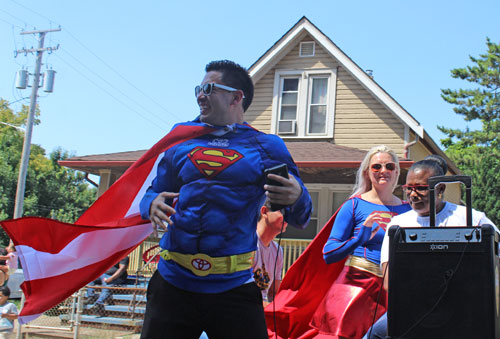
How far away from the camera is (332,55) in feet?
53.6

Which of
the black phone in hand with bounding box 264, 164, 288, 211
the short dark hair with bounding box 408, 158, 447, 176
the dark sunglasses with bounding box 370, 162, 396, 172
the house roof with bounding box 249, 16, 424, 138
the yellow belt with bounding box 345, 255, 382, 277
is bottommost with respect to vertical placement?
the yellow belt with bounding box 345, 255, 382, 277

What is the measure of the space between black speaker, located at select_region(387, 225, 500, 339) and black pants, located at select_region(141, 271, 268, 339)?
89cm

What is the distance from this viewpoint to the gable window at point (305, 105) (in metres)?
16.5

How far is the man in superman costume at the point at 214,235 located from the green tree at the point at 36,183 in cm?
3707

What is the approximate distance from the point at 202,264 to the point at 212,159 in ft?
1.63

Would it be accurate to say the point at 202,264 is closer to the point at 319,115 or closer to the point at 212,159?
the point at 212,159

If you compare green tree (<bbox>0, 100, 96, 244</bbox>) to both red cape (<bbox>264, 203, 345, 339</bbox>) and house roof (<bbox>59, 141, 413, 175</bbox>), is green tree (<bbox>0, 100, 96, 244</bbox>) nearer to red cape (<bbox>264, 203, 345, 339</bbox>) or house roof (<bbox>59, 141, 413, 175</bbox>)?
house roof (<bbox>59, 141, 413, 175</bbox>)

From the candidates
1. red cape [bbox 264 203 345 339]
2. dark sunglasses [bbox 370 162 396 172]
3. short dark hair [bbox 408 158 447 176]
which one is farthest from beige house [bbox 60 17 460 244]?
short dark hair [bbox 408 158 447 176]

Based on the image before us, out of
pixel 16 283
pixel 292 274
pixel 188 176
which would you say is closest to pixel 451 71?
pixel 16 283

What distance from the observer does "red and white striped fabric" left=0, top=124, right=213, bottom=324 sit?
3.36 metres

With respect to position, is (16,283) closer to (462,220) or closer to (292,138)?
(292,138)

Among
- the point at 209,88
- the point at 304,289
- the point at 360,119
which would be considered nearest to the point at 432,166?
the point at 304,289

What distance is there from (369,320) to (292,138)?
12.5 metres

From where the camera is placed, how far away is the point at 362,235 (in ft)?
14.1
